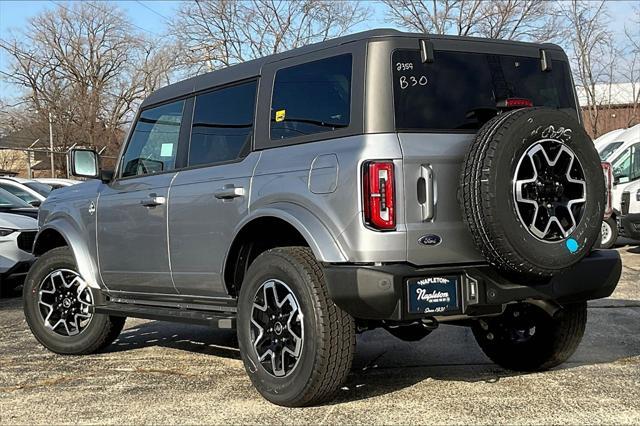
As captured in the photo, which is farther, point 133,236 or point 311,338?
point 133,236

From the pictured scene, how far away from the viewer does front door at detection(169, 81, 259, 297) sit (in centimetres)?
469

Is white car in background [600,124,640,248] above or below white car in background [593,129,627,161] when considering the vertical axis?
below

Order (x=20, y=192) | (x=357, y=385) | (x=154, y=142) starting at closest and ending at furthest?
(x=357, y=385), (x=154, y=142), (x=20, y=192)

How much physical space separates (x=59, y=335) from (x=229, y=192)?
7.63 feet

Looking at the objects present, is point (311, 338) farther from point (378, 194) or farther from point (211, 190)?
point (211, 190)

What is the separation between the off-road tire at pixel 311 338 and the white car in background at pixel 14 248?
226 inches

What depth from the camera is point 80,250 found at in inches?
236

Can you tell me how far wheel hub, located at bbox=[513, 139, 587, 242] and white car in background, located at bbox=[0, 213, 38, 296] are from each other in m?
6.97

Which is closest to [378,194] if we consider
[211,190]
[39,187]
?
[211,190]

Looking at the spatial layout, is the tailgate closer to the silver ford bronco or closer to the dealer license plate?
the silver ford bronco

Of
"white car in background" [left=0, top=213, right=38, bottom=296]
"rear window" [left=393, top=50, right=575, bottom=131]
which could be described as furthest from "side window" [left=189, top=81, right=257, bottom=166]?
"white car in background" [left=0, top=213, right=38, bottom=296]

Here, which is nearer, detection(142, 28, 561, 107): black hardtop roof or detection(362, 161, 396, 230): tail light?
detection(362, 161, 396, 230): tail light

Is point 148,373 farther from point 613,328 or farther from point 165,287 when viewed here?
point 613,328

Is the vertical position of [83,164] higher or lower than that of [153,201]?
higher
